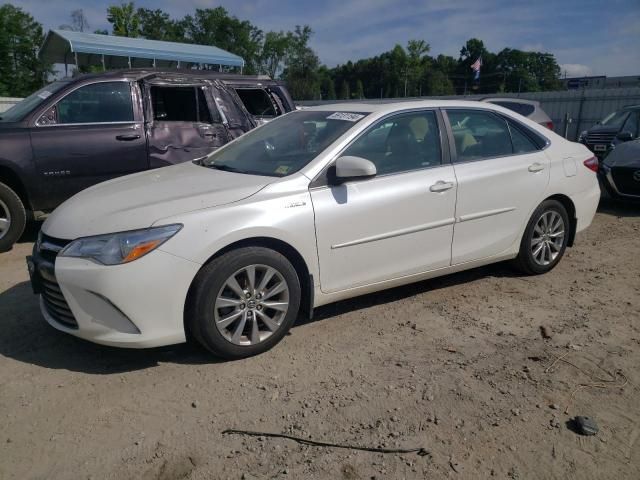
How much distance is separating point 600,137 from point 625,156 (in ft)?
12.4

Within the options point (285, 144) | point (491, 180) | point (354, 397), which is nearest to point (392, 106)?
point (285, 144)

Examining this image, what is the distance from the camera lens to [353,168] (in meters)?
3.52

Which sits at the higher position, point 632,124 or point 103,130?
point 103,130

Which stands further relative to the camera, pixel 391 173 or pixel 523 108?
pixel 523 108

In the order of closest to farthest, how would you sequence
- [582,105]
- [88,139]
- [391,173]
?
1. [391,173]
2. [88,139]
3. [582,105]

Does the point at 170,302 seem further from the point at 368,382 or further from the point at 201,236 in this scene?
the point at 368,382

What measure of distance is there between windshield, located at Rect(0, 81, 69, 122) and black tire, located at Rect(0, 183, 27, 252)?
818mm

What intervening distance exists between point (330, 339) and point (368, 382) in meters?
0.64

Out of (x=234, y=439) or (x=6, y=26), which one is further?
(x=6, y=26)

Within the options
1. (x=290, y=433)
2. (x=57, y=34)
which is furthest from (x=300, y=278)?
(x=57, y=34)

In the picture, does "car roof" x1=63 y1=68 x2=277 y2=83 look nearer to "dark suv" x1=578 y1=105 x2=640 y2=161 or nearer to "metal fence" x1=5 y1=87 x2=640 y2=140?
"dark suv" x1=578 y1=105 x2=640 y2=161

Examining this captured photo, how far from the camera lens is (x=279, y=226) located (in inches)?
132

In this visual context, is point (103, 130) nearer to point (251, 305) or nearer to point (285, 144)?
point (285, 144)

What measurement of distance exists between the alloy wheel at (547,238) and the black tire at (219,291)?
8.39ft
